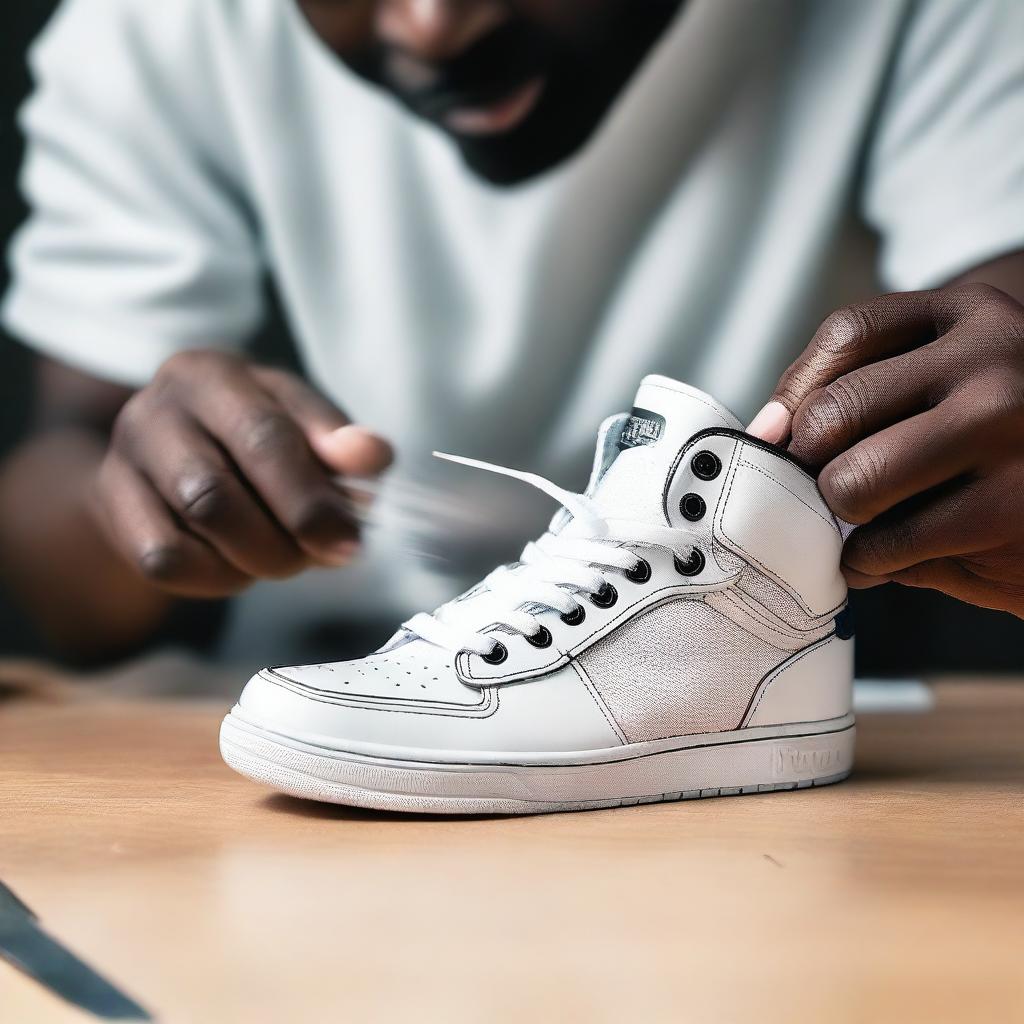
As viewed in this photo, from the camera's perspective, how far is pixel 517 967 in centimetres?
43

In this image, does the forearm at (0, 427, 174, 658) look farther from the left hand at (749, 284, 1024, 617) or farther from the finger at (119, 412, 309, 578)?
the left hand at (749, 284, 1024, 617)

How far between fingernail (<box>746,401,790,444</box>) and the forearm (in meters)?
0.94

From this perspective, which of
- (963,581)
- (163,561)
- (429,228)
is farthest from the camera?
(429,228)

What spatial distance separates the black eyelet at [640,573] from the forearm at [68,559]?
2.93 feet

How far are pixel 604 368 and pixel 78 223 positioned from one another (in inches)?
29.1

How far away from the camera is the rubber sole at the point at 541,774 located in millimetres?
635

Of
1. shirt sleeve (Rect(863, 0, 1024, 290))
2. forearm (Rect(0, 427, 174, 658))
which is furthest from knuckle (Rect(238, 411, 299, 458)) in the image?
shirt sleeve (Rect(863, 0, 1024, 290))

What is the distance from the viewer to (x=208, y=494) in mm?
1165

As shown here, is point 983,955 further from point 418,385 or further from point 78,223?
point 78,223

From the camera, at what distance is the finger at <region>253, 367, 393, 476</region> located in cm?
131

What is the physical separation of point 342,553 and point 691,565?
2.41 feet

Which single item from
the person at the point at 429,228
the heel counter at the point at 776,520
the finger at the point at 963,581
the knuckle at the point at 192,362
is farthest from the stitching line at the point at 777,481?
the knuckle at the point at 192,362

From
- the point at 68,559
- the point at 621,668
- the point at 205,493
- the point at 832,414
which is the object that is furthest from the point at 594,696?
the point at 68,559

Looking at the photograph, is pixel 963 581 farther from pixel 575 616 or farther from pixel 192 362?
pixel 192 362
